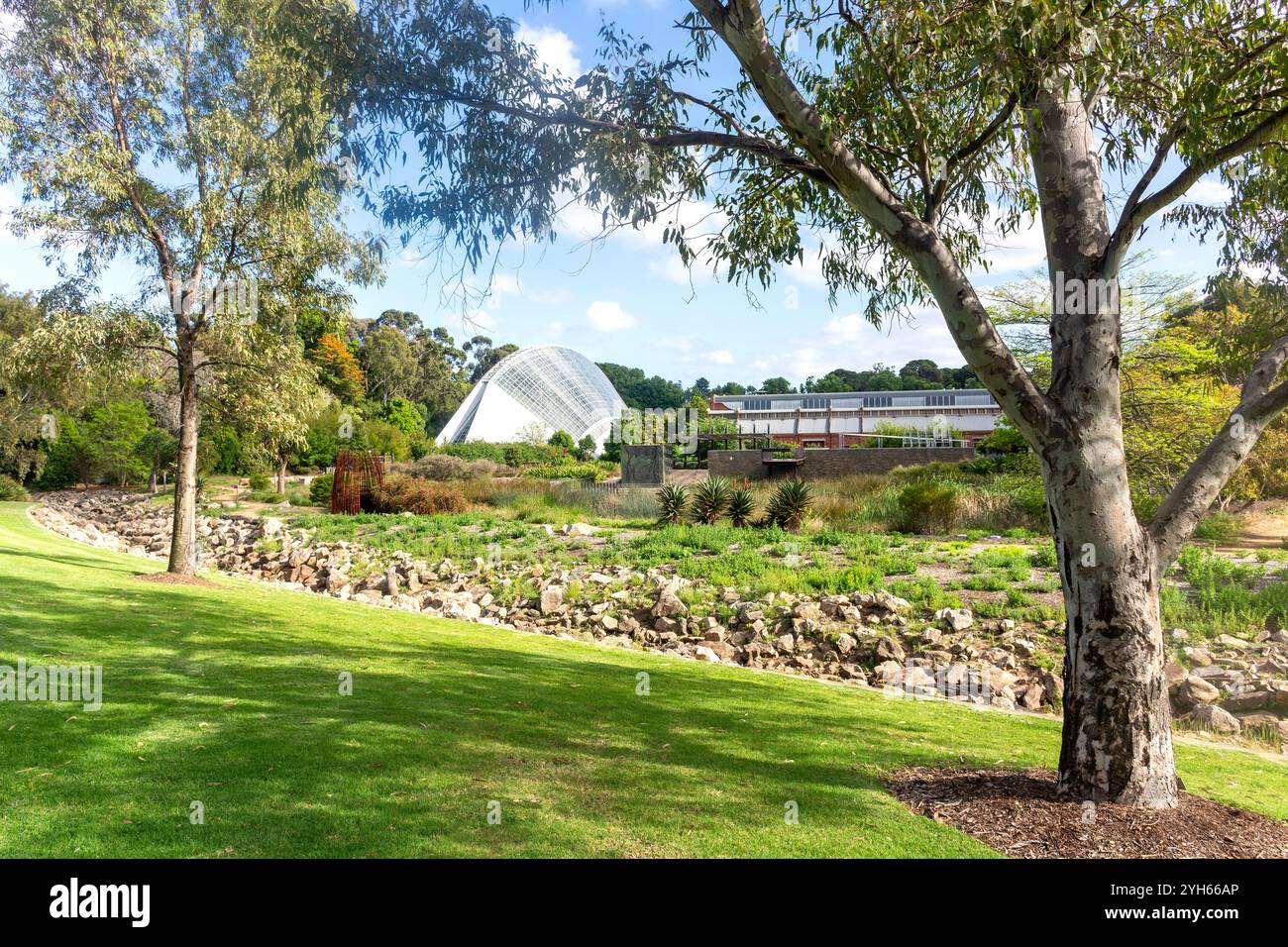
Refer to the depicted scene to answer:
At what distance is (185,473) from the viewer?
12.8m

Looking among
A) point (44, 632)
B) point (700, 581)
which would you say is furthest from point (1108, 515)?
point (700, 581)

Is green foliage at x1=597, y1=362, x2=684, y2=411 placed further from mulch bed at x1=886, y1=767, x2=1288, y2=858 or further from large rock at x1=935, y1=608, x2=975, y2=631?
mulch bed at x1=886, y1=767, x2=1288, y2=858

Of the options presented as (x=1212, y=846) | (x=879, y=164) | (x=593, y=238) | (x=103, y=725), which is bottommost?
(x=1212, y=846)

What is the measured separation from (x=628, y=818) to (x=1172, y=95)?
5832 mm

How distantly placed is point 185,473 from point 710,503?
11.6 meters

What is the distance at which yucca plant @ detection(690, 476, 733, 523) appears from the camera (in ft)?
65.8

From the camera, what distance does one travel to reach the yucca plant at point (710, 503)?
2006cm

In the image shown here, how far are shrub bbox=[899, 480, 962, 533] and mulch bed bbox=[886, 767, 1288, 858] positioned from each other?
1343 centimetres

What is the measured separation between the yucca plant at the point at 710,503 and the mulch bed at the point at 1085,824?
15218 millimetres

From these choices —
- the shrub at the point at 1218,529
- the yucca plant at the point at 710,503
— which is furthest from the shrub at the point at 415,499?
the shrub at the point at 1218,529

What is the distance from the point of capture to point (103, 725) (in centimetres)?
466

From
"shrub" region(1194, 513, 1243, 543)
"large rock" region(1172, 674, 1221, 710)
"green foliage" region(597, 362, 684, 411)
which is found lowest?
"large rock" region(1172, 674, 1221, 710)

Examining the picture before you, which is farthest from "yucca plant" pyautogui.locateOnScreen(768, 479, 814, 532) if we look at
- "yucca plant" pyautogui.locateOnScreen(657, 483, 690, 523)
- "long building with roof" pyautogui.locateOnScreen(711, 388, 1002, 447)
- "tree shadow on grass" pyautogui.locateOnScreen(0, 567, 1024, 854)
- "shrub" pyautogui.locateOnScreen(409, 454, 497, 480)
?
"long building with roof" pyautogui.locateOnScreen(711, 388, 1002, 447)
